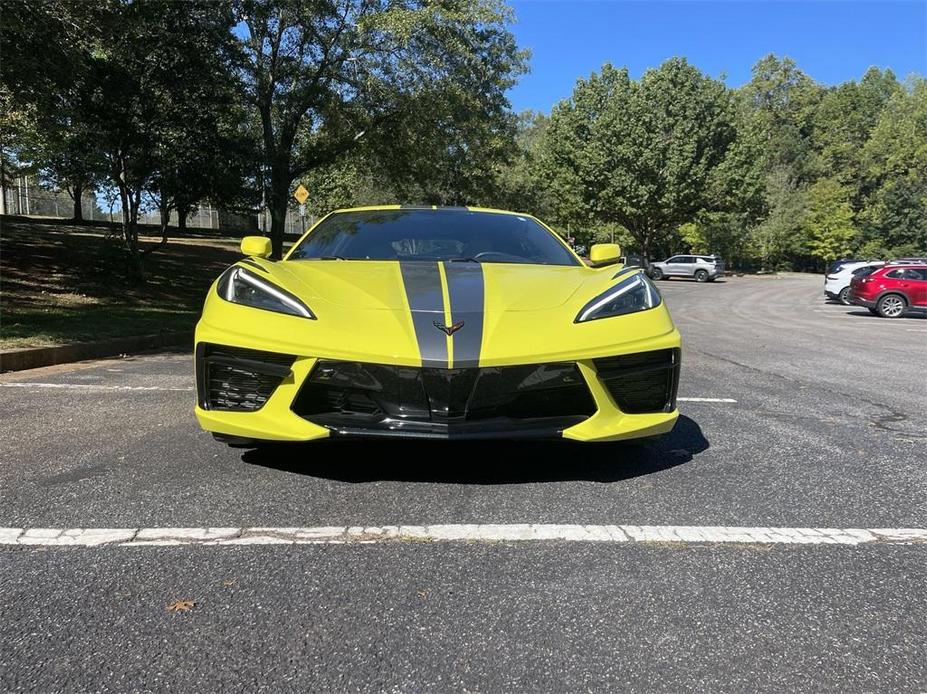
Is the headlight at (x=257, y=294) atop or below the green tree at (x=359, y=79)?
below

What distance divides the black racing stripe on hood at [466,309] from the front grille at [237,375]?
754 millimetres

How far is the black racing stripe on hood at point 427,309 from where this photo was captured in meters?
2.91

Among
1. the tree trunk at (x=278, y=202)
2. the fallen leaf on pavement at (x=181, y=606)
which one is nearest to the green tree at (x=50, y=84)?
the tree trunk at (x=278, y=202)

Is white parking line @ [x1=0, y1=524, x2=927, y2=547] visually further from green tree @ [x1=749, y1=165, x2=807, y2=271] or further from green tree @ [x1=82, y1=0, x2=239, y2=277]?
green tree @ [x1=749, y1=165, x2=807, y2=271]

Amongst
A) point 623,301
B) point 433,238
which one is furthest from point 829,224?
point 623,301

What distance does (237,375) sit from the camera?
3.11 metres

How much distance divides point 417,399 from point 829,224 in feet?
200

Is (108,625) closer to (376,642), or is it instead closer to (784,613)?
(376,642)

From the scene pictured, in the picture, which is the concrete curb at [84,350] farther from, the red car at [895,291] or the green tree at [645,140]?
the green tree at [645,140]

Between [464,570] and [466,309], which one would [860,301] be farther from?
[464,570]

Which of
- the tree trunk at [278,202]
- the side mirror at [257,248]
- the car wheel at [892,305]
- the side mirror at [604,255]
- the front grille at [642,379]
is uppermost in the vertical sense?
the tree trunk at [278,202]

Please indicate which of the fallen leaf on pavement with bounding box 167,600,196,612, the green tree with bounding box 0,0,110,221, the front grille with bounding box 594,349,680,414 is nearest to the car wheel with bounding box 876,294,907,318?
the front grille with bounding box 594,349,680,414

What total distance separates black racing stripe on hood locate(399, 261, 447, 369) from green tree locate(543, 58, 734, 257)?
35.6 metres

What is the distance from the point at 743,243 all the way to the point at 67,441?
56.3m
